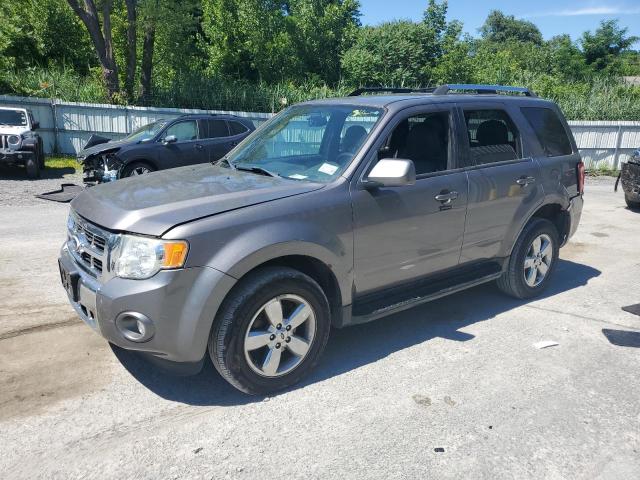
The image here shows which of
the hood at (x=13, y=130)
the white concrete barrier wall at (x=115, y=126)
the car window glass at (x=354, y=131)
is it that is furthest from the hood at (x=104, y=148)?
the car window glass at (x=354, y=131)

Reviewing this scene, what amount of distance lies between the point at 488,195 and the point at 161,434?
10.3 feet

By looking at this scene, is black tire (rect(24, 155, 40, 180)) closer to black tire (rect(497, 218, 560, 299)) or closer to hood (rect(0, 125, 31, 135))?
hood (rect(0, 125, 31, 135))

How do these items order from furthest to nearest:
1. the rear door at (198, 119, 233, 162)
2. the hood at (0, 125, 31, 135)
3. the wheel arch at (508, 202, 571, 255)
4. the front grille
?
the hood at (0, 125, 31, 135) → the rear door at (198, 119, 233, 162) → the wheel arch at (508, 202, 571, 255) → the front grille

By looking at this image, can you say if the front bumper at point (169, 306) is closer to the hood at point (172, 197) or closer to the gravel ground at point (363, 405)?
the hood at point (172, 197)

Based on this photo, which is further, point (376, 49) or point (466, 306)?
point (376, 49)

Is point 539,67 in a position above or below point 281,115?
above

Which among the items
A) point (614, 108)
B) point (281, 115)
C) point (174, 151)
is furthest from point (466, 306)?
point (614, 108)

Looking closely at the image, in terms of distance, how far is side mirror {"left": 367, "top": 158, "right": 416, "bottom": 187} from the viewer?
364cm

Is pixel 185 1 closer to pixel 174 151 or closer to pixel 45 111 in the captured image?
pixel 45 111

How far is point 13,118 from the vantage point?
43.7ft

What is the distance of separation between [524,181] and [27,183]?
11076mm

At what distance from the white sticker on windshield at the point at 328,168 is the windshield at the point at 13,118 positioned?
11822 millimetres

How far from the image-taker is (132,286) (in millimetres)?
3078

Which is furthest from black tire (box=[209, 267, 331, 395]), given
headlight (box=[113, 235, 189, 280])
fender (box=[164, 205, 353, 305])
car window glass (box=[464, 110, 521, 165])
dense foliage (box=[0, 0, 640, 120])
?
dense foliage (box=[0, 0, 640, 120])
